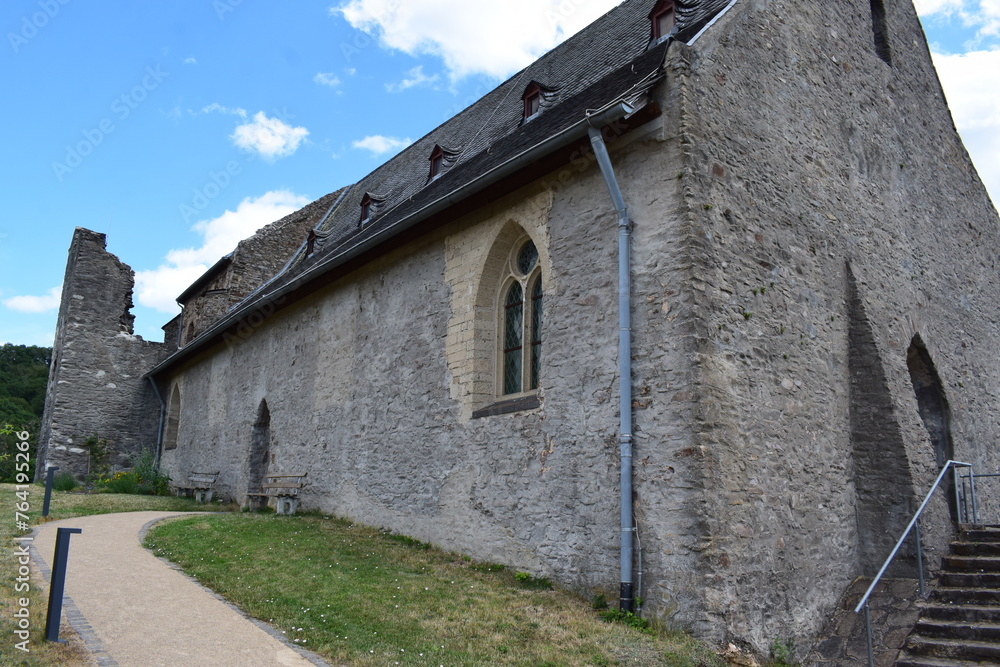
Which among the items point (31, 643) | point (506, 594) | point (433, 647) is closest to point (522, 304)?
point (506, 594)

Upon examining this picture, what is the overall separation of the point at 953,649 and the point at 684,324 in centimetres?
359

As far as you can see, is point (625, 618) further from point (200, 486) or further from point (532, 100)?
point (200, 486)

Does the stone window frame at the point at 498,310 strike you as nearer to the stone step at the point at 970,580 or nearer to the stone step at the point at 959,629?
the stone step at the point at 959,629

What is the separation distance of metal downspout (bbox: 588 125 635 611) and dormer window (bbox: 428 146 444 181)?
574cm

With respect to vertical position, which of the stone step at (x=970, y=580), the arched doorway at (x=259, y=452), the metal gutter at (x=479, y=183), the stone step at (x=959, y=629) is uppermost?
the metal gutter at (x=479, y=183)

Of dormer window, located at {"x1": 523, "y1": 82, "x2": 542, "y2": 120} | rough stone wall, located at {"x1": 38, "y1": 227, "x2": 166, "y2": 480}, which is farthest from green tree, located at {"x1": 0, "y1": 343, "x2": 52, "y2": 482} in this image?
dormer window, located at {"x1": 523, "y1": 82, "x2": 542, "y2": 120}

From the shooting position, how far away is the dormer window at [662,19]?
31.8 ft

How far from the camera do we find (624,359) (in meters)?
7.35

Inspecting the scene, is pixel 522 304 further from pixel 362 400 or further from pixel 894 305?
pixel 894 305

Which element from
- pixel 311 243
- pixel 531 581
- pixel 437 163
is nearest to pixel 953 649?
pixel 531 581

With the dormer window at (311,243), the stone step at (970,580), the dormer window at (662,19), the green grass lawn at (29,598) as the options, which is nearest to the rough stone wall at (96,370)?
the green grass lawn at (29,598)

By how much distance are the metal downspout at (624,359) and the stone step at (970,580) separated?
11.5 ft

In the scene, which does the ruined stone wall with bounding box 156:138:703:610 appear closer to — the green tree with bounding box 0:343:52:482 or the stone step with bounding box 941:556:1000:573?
the stone step with bounding box 941:556:1000:573

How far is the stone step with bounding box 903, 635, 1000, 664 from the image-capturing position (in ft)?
20.9
